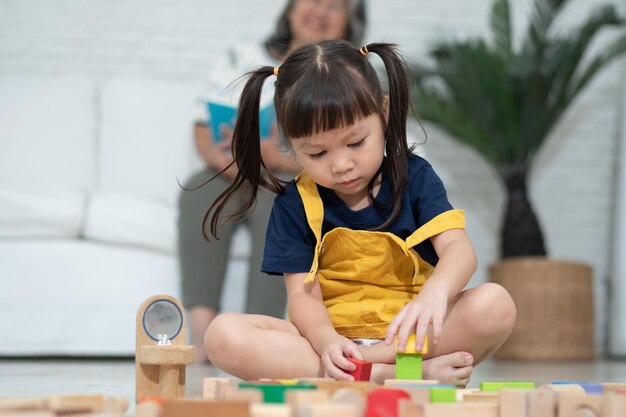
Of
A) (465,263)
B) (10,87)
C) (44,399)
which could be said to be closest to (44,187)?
(10,87)

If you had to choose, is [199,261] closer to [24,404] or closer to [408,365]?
[408,365]

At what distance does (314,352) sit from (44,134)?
190cm

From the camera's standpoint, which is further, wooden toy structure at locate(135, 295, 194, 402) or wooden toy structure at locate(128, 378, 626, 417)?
wooden toy structure at locate(135, 295, 194, 402)

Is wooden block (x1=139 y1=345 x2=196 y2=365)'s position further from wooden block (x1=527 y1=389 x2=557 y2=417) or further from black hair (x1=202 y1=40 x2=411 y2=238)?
wooden block (x1=527 y1=389 x2=557 y2=417)

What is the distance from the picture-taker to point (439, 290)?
1.33m

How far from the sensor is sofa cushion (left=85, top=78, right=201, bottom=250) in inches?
123

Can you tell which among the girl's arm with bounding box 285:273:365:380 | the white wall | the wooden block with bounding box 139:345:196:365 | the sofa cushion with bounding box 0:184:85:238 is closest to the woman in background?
the sofa cushion with bounding box 0:184:85:238

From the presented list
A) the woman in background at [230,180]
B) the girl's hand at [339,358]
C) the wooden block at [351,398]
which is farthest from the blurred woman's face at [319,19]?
the wooden block at [351,398]

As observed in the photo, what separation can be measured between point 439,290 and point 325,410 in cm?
57

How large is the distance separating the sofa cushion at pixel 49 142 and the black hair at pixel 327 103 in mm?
1310

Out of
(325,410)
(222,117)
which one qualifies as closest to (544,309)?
(222,117)

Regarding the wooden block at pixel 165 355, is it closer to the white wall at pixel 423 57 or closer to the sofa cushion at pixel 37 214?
the sofa cushion at pixel 37 214

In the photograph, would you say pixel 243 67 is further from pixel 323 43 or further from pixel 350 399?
pixel 350 399

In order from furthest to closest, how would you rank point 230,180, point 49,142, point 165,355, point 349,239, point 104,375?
point 49,142, point 230,180, point 104,375, point 349,239, point 165,355
